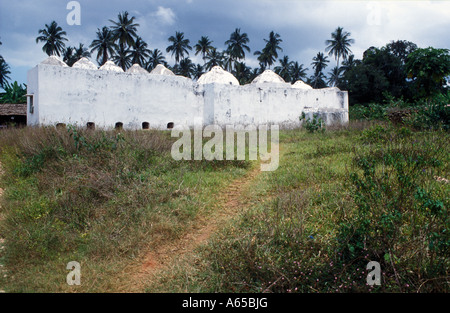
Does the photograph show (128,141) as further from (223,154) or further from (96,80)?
(96,80)

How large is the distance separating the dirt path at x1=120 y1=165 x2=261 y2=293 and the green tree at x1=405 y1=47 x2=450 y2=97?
14937 millimetres

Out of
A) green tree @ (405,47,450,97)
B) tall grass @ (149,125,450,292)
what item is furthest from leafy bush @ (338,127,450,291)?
green tree @ (405,47,450,97)

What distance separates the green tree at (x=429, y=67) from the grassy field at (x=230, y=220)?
11212 millimetres

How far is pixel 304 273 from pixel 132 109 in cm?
1312

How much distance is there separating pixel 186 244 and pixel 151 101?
12030 mm

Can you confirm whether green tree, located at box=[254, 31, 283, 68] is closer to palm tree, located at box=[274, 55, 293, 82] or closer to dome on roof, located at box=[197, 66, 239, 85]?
palm tree, located at box=[274, 55, 293, 82]

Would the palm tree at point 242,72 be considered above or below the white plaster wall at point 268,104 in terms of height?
above

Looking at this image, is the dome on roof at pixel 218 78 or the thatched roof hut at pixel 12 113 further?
the thatched roof hut at pixel 12 113

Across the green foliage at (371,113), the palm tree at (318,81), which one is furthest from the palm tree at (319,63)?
the green foliage at (371,113)

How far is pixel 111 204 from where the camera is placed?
15.5ft

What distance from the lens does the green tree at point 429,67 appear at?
599 inches

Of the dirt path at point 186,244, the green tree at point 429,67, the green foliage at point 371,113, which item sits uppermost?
the green tree at point 429,67

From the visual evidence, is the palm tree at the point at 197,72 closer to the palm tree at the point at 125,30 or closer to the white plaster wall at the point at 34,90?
the palm tree at the point at 125,30
